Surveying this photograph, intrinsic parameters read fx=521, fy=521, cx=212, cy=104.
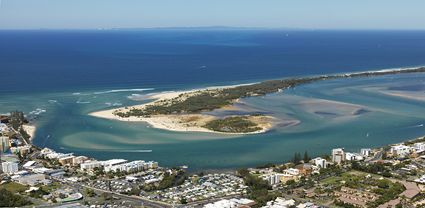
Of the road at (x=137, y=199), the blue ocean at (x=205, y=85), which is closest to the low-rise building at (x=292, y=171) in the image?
the blue ocean at (x=205, y=85)

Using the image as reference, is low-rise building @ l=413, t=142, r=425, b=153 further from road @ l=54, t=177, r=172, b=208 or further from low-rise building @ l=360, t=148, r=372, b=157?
road @ l=54, t=177, r=172, b=208

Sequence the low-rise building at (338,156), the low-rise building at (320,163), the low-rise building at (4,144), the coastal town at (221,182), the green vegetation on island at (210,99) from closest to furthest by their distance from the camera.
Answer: the coastal town at (221,182), the low-rise building at (320,163), the low-rise building at (338,156), the low-rise building at (4,144), the green vegetation on island at (210,99)

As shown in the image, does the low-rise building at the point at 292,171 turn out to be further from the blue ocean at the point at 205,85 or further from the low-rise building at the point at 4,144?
the low-rise building at the point at 4,144

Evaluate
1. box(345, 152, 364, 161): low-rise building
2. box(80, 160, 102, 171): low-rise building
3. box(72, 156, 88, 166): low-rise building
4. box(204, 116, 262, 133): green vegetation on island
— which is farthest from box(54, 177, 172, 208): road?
box(204, 116, 262, 133): green vegetation on island

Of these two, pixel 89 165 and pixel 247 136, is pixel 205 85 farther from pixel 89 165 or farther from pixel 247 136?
pixel 89 165

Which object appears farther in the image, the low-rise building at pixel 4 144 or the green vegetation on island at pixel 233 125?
the green vegetation on island at pixel 233 125

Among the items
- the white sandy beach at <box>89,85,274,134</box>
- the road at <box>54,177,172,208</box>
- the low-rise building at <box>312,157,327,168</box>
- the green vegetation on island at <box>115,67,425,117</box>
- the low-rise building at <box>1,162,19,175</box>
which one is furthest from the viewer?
the green vegetation on island at <box>115,67,425,117</box>
